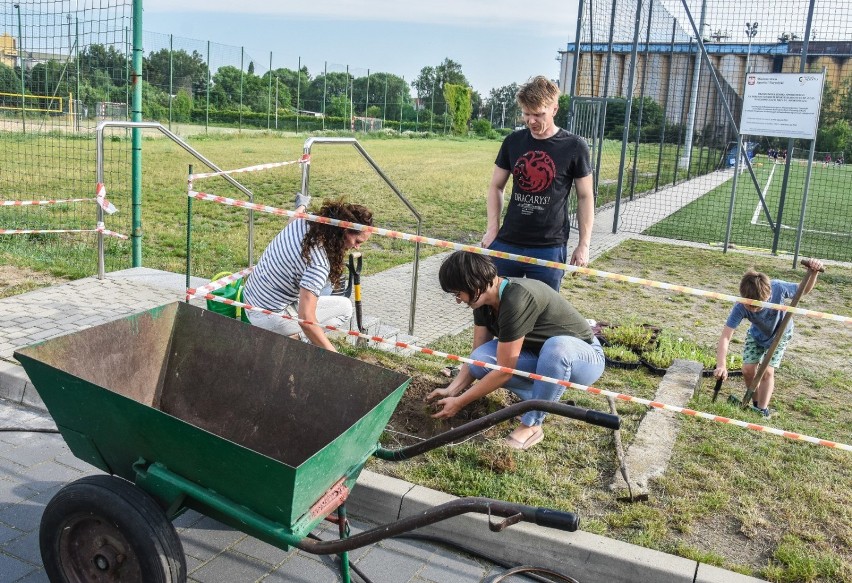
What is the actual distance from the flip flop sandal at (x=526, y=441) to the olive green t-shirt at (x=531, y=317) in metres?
0.47

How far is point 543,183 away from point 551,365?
1328mm

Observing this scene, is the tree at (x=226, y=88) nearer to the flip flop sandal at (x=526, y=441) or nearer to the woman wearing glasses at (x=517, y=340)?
the woman wearing glasses at (x=517, y=340)

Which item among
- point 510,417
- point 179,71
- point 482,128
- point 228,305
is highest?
point 179,71

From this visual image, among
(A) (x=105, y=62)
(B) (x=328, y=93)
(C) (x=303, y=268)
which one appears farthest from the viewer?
(B) (x=328, y=93)

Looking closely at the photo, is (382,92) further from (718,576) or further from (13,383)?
(718,576)

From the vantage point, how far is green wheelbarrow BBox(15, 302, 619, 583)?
262cm

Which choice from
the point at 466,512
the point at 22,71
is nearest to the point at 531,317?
the point at 466,512

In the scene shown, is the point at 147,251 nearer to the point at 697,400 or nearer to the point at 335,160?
the point at 697,400

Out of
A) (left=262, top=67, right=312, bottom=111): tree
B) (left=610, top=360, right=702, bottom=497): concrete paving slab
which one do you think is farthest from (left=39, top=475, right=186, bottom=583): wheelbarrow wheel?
(left=262, top=67, right=312, bottom=111): tree

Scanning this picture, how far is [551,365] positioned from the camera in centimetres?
423

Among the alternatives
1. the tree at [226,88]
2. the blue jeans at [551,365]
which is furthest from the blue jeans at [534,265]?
the tree at [226,88]

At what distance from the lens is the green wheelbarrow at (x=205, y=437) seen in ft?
8.61

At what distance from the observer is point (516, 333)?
4.09m

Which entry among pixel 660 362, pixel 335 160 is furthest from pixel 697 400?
pixel 335 160
